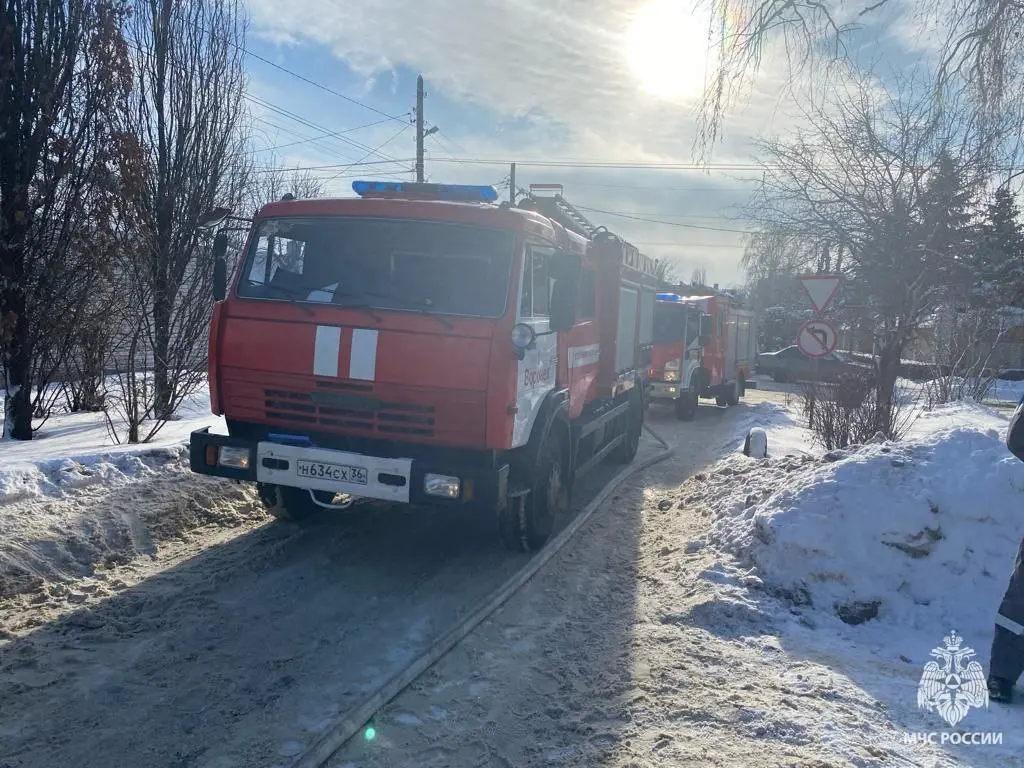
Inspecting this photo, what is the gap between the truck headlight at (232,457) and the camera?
551cm

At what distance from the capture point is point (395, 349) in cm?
528

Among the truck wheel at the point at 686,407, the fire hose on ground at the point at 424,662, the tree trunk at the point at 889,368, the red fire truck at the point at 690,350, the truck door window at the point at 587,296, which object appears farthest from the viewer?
the truck wheel at the point at 686,407

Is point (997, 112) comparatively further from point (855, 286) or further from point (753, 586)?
point (855, 286)

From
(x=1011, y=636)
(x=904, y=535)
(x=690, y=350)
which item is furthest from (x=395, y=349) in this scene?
(x=690, y=350)

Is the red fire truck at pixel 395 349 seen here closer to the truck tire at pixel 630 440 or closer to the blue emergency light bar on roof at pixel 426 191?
the blue emergency light bar on roof at pixel 426 191

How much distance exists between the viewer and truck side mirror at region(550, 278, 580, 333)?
238 inches

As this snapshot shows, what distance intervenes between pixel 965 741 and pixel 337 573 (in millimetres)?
4094

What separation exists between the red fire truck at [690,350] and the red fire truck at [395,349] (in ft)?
28.8

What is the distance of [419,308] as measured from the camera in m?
5.42

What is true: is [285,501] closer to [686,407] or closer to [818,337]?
[818,337]

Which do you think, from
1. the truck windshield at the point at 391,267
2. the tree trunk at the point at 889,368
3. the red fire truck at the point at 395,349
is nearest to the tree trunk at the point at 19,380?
the red fire truck at the point at 395,349

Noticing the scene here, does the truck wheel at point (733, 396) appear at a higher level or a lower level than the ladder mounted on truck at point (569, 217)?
lower

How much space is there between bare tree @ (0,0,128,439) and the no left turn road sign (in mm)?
8959

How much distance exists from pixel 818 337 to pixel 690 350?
6.67 metres
